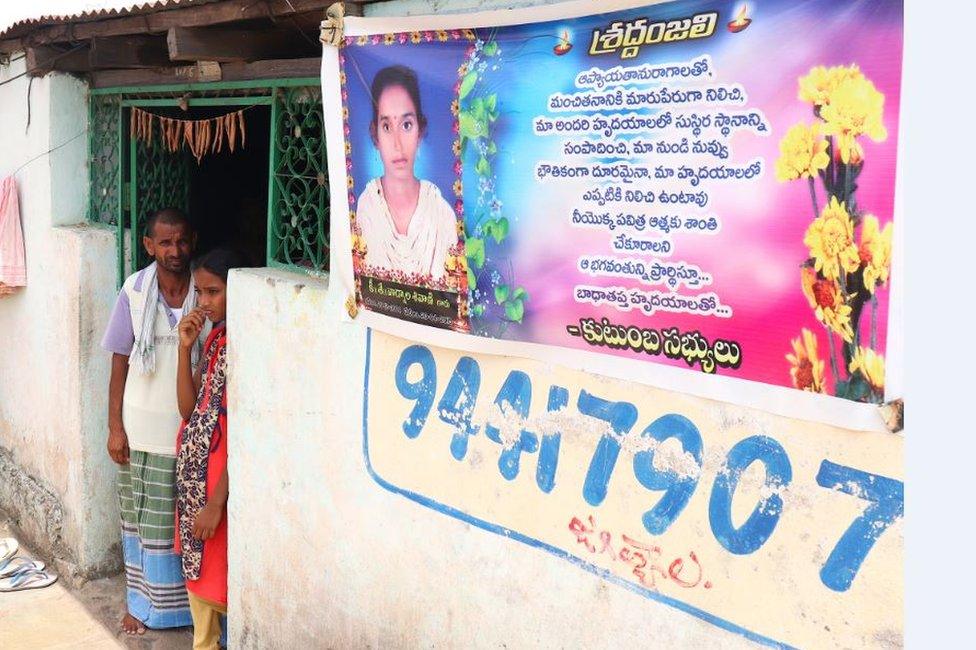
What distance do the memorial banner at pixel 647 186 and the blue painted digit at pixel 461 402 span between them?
10 centimetres

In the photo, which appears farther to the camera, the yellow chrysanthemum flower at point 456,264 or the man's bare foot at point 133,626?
the man's bare foot at point 133,626

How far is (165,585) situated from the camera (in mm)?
5418

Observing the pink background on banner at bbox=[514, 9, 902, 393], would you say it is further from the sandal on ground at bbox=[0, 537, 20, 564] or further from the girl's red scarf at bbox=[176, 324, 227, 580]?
the sandal on ground at bbox=[0, 537, 20, 564]

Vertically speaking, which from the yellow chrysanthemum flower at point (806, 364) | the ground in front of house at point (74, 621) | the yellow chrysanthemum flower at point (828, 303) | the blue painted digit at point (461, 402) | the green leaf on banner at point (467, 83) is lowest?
the ground in front of house at point (74, 621)

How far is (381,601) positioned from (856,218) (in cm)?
228

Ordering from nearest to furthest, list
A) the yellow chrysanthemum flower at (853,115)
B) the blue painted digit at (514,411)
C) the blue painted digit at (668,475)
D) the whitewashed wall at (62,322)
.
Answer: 1. the yellow chrysanthemum flower at (853,115)
2. the blue painted digit at (668,475)
3. the blue painted digit at (514,411)
4. the whitewashed wall at (62,322)

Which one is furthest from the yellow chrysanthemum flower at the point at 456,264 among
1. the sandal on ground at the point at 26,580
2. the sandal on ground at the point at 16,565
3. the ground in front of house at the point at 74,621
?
the sandal on ground at the point at 16,565

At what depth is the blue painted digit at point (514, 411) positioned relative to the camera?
10.7 ft

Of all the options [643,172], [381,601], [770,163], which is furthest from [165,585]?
[770,163]

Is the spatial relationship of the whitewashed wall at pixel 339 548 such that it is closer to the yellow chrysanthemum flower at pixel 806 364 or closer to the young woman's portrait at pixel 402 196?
the young woman's portrait at pixel 402 196

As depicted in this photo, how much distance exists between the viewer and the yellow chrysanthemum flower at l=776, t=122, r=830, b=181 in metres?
2.34

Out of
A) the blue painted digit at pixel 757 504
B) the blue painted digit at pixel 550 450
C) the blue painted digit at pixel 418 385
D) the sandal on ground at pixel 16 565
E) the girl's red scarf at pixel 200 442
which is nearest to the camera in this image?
the blue painted digit at pixel 757 504

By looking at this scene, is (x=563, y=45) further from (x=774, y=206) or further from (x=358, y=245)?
(x=358, y=245)

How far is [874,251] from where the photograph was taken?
7.41ft
